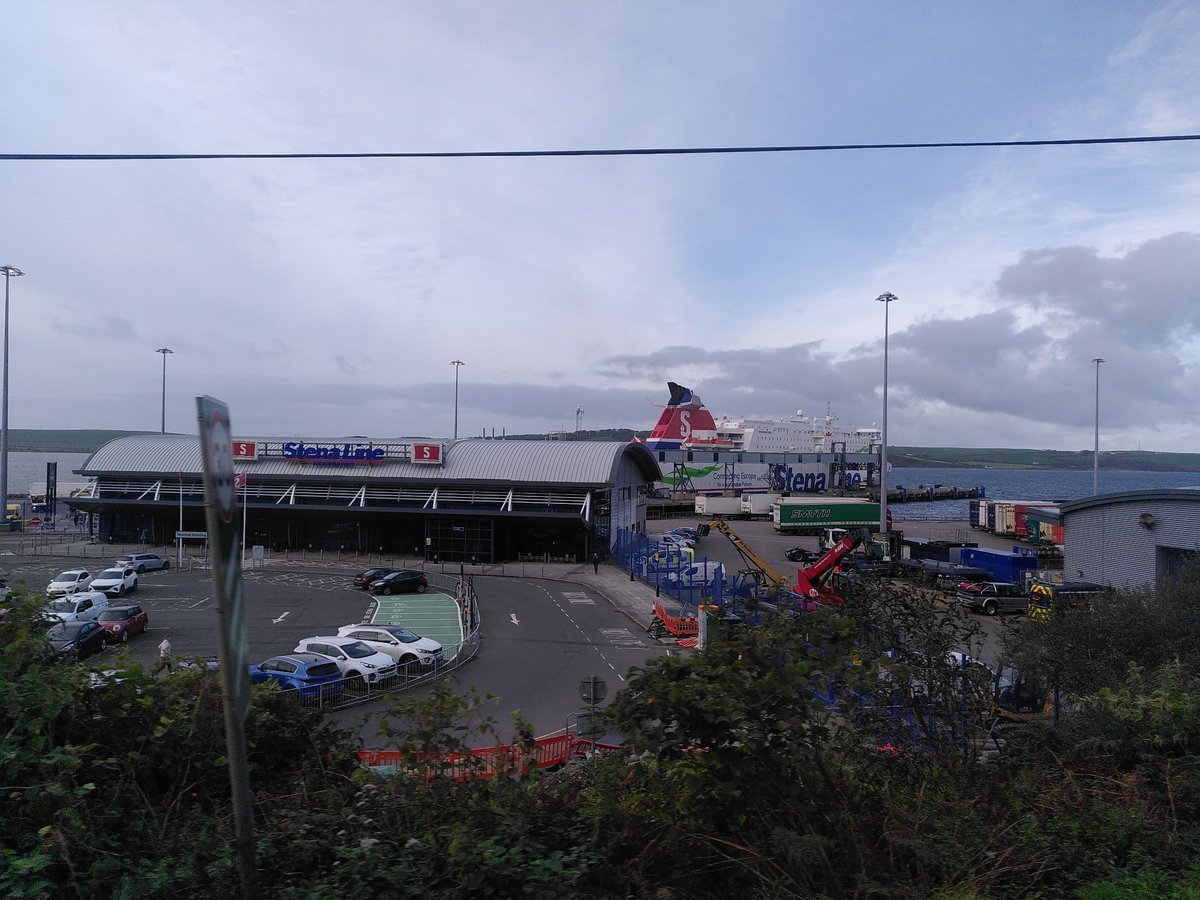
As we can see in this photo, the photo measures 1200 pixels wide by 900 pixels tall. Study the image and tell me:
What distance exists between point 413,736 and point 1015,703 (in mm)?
10867

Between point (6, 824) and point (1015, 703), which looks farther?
point (1015, 703)

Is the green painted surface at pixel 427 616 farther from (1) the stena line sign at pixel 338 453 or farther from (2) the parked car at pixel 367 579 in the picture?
(1) the stena line sign at pixel 338 453

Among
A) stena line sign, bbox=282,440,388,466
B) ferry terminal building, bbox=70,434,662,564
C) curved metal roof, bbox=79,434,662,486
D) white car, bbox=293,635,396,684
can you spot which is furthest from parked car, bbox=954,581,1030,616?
stena line sign, bbox=282,440,388,466

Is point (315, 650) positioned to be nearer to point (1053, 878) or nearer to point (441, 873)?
point (441, 873)

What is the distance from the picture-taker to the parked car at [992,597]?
2319 cm

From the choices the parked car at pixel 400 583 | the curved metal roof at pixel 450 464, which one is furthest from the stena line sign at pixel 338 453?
the parked car at pixel 400 583

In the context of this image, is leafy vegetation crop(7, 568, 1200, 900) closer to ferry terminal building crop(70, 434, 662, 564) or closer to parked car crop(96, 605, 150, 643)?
parked car crop(96, 605, 150, 643)

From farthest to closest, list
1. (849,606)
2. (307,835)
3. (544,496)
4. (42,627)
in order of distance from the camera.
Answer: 1. (544,496)
2. (849,606)
3. (42,627)
4. (307,835)

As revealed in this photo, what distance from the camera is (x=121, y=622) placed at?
59.8 feet

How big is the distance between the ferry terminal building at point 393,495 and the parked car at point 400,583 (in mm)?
6474

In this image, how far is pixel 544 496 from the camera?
34125 millimetres

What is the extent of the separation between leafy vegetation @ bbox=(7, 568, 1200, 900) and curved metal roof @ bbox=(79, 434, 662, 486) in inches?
1158

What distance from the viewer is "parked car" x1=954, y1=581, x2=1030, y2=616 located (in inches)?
913

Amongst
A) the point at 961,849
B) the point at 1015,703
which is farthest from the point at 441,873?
the point at 1015,703
